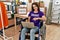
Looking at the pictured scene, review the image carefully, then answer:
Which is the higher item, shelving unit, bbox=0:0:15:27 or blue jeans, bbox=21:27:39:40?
shelving unit, bbox=0:0:15:27

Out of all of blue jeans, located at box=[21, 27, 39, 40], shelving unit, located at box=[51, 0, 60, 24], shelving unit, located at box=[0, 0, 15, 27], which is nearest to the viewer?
blue jeans, located at box=[21, 27, 39, 40]

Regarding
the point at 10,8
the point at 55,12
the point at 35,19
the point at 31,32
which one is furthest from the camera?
the point at 55,12

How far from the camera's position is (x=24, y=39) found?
2537 millimetres

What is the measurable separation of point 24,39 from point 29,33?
18 cm

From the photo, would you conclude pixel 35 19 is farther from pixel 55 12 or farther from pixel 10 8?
pixel 55 12

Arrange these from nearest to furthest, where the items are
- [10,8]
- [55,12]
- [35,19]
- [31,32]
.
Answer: [31,32]
[35,19]
[10,8]
[55,12]

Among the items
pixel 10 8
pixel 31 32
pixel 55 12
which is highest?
pixel 10 8

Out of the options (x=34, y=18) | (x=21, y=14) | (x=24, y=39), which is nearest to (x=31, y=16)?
(x=34, y=18)

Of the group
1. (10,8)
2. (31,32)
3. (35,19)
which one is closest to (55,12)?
(10,8)

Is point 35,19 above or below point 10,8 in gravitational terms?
below

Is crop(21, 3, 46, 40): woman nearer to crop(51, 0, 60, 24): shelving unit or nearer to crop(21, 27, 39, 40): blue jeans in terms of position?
crop(21, 27, 39, 40): blue jeans

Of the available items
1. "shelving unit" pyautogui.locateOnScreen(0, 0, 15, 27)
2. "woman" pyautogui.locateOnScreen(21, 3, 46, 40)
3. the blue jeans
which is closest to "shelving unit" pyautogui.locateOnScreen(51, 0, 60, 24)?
"shelving unit" pyautogui.locateOnScreen(0, 0, 15, 27)

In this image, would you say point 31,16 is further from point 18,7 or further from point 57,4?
point 57,4

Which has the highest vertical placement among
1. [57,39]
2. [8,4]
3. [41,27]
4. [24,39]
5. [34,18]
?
[8,4]
